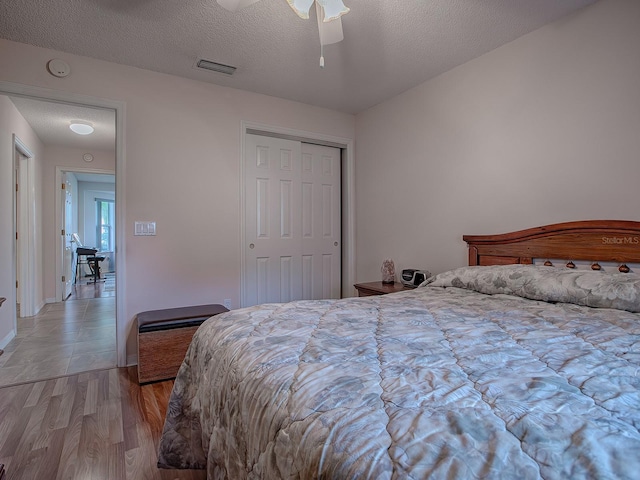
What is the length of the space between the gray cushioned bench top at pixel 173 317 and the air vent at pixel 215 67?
1991 mm

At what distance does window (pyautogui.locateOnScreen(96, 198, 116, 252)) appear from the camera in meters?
9.38

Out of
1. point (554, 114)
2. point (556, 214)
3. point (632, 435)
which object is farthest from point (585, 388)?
point (554, 114)

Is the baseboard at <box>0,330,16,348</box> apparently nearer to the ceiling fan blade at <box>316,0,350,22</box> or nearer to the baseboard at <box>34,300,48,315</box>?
the baseboard at <box>34,300,48,315</box>

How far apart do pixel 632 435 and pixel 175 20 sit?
2.81 metres

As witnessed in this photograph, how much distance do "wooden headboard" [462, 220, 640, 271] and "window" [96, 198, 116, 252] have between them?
31.8 feet

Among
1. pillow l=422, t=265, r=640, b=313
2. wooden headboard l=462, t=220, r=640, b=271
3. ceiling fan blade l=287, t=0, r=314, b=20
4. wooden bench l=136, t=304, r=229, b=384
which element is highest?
ceiling fan blade l=287, t=0, r=314, b=20

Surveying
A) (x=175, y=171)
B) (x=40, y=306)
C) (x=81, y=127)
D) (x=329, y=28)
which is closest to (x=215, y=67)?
(x=175, y=171)

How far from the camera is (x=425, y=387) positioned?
0.79 m

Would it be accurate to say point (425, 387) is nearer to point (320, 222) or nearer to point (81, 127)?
point (320, 222)

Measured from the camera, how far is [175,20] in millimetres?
2256

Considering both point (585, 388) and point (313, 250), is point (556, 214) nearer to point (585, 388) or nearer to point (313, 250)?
point (585, 388)

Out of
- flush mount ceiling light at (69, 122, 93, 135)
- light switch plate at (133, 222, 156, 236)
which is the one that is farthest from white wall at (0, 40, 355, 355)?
flush mount ceiling light at (69, 122, 93, 135)

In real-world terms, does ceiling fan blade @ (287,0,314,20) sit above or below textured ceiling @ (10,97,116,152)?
below

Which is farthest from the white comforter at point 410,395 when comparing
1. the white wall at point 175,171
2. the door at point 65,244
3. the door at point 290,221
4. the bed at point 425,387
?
the door at point 65,244
